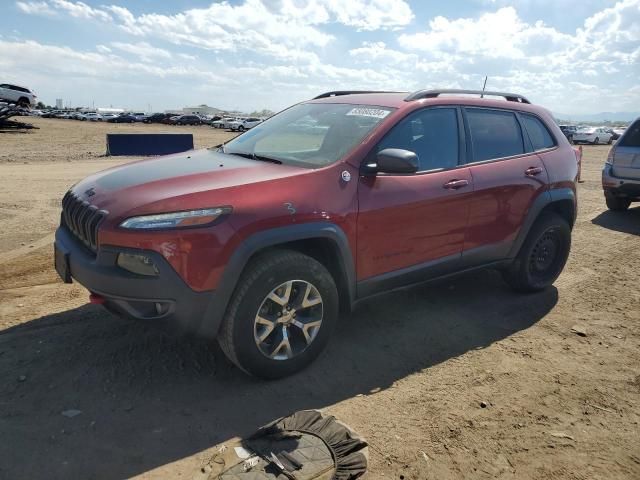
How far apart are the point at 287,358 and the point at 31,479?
1.48 meters

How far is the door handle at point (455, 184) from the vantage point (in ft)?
12.8

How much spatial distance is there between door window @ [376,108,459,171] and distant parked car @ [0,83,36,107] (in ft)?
131

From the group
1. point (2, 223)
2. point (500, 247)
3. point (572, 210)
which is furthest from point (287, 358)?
point (2, 223)

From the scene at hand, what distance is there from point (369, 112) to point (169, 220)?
180 cm

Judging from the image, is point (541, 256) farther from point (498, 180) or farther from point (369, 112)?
point (369, 112)

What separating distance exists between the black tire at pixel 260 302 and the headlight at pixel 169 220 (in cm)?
42

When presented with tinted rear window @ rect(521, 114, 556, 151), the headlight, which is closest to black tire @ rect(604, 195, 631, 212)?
tinted rear window @ rect(521, 114, 556, 151)

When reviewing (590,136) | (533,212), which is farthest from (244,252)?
(590,136)

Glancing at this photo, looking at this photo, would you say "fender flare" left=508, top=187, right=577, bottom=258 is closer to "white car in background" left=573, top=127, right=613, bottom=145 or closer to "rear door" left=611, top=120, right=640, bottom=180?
"rear door" left=611, top=120, right=640, bottom=180

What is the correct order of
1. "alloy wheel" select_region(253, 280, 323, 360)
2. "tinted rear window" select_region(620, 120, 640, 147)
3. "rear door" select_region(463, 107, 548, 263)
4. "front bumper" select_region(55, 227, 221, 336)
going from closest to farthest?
"front bumper" select_region(55, 227, 221, 336) < "alloy wheel" select_region(253, 280, 323, 360) < "rear door" select_region(463, 107, 548, 263) < "tinted rear window" select_region(620, 120, 640, 147)

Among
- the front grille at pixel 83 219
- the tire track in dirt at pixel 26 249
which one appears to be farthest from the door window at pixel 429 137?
the tire track in dirt at pixel 26 249

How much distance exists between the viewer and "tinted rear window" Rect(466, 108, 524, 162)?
14.0 feet

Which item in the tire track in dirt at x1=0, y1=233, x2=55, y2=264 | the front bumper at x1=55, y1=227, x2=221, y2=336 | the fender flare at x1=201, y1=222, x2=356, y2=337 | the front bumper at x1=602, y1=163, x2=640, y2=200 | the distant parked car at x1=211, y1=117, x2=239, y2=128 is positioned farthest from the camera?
the distant parked car at x1=211, y1=117, x2=239, y2=128

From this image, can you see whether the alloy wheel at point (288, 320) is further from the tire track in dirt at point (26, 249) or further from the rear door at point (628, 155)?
the rear door at point (628, 155)
